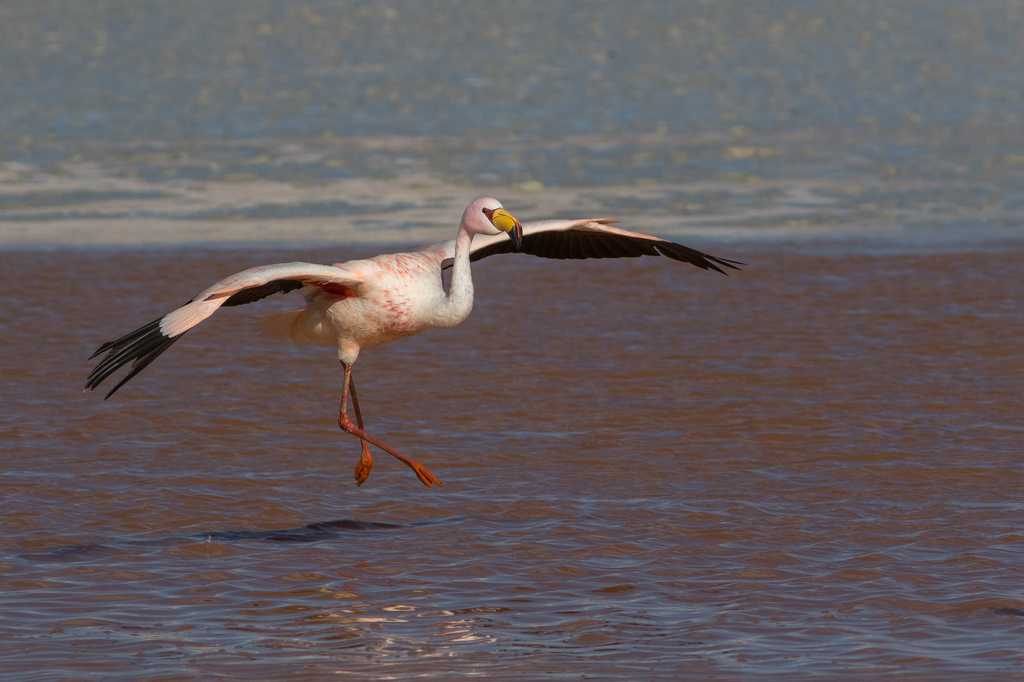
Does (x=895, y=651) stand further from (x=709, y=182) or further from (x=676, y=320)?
(x=709, y=182)

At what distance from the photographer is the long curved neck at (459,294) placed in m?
7.81

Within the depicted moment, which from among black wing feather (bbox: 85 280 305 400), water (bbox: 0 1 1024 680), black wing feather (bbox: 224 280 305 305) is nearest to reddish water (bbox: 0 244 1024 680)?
water (bbox: 0 1 1024 680)

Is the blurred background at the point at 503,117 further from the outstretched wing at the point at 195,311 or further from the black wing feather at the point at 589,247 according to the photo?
the outstretched wing at the point at 195,311

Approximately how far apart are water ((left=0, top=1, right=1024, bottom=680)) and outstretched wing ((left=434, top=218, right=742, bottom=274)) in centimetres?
105

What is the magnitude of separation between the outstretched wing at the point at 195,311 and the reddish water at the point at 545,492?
0.88 meters

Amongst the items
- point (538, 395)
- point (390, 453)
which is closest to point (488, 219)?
point (390, 453)

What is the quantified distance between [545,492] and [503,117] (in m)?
14.9

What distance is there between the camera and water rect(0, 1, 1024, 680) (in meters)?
6.01

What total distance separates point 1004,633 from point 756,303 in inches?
288

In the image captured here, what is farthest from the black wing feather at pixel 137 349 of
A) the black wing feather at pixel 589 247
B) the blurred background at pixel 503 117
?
the blurred background at pixel 503 117

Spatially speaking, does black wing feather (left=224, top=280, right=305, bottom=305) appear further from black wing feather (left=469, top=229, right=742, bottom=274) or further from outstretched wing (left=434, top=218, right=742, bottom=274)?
black wing feather (left=469, top=229, right=742, bottom=274)

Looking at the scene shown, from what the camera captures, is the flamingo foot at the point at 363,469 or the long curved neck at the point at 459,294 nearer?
the long curved neck at the point at 459,294

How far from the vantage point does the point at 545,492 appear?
8031 millimetres

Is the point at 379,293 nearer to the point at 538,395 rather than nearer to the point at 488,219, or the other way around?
the point at 488,219
